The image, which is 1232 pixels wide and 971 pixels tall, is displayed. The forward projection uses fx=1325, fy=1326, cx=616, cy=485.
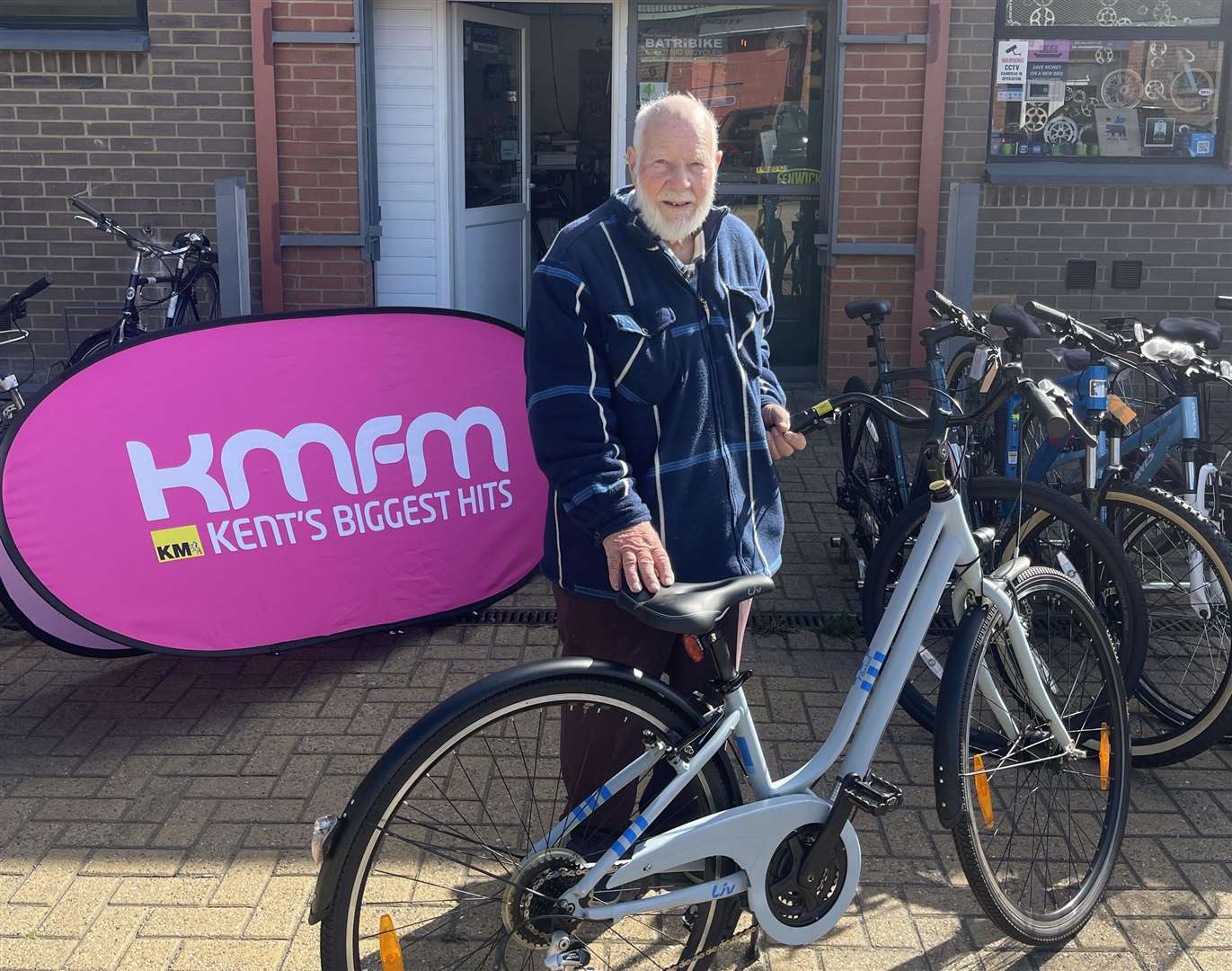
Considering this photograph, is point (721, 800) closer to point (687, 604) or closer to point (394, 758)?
point (687, 604)

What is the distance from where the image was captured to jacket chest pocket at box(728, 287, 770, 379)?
296cm

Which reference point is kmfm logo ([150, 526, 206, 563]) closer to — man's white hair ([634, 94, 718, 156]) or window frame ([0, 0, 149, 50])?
man's white hair ([634, 94, 718, 156])

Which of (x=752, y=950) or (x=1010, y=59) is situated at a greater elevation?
(x=1010, y=59)

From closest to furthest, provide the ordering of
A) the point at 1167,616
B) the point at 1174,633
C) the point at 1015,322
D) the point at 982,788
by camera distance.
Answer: the point at 982,788
the point at 1167,616
the point at 1174,633
the point at 1015,322

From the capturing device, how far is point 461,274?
840 centimetres

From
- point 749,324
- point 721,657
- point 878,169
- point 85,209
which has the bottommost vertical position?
point 721,657

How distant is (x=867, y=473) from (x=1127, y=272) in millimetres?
3597

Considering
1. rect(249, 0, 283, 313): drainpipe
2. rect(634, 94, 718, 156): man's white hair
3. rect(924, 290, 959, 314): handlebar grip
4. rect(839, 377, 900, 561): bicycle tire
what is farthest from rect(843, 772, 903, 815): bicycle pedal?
rect(249, 0, 283, 313): drainpipe

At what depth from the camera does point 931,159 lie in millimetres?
7766

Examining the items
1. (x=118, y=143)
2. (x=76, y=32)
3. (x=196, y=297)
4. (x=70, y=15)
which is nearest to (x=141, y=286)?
(x=196, y=297)

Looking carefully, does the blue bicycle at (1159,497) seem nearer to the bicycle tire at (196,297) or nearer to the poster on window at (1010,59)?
the poster on window at (1010,59)

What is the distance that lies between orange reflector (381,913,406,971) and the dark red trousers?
45 centimetres

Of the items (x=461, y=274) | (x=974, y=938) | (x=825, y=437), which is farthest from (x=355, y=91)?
(x=974, y=938)

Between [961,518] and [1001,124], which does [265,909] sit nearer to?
[961,518]
